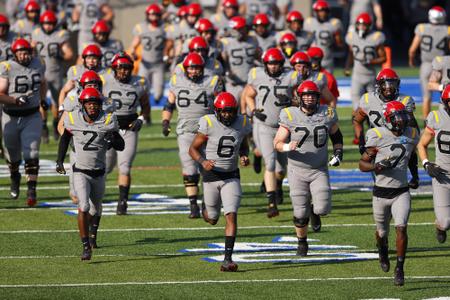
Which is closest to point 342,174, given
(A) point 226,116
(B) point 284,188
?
(B) point 284,188

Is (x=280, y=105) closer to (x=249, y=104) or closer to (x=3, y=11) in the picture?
(x=249, y=104)

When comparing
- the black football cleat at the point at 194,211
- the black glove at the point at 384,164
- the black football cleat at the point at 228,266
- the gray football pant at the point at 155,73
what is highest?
the black glove at the point at 384,164

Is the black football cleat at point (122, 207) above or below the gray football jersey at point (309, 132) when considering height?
below

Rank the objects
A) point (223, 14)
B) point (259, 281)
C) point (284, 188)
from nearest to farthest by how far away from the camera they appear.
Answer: point (259, 281) < point (284, 188) < point (223, 14)

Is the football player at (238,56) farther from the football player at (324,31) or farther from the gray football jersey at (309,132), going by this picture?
the gray football jersey at (309,132)

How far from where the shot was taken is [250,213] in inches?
616

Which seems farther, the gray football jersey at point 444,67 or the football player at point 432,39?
the football player at point 432,39

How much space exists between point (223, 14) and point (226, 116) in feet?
35.1

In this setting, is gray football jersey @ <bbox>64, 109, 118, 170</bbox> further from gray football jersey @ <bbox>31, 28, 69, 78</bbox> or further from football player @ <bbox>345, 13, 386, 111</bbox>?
football player @ <bbox>345, 13, 386, 111</bbox>

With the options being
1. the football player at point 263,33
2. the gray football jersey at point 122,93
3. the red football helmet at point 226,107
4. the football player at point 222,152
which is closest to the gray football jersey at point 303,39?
the football player at point 263,33

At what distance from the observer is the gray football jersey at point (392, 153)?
11.9m

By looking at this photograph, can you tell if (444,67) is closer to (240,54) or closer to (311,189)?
(240,54)

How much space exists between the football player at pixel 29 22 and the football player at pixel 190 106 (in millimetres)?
5865

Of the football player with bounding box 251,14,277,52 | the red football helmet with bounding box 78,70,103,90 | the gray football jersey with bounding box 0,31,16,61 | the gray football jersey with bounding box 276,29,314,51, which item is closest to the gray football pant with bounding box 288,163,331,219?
the red football helmet with bounding box 78,70,103,90
